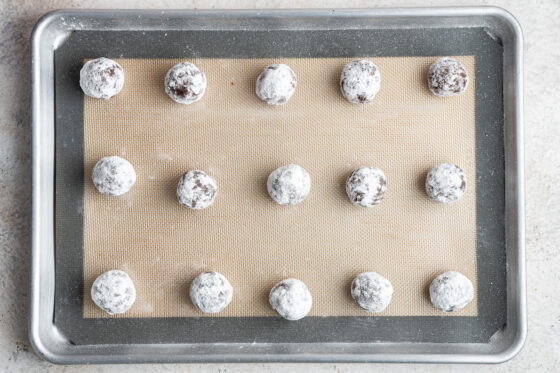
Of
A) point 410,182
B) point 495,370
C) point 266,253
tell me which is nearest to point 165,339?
point 266,253

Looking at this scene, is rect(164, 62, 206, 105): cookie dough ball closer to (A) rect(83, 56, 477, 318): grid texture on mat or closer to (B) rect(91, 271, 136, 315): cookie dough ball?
(A) rect(83, 56, 477, 318): grid texture on mat

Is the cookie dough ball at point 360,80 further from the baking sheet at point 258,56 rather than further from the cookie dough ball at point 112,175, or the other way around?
the cookie dough ball at point 112,175

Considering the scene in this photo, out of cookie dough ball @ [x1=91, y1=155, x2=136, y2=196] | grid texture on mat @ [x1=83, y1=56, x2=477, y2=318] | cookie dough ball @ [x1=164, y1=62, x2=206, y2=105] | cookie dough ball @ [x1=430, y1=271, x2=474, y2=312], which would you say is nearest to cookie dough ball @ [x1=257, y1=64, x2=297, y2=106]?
grid texture on mat @ [x1=83, y1=56, x2=477, y2=318]

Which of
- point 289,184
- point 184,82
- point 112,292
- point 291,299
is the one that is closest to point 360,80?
point 289,184

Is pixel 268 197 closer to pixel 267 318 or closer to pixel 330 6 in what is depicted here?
pixel 267 318

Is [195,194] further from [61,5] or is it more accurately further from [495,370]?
[495,370]

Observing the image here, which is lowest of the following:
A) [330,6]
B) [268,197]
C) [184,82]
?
[268,197]

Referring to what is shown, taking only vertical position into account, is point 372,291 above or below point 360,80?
below

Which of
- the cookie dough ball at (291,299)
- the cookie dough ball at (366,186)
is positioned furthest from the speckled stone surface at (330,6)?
the cookie dough ball at (366,186)
